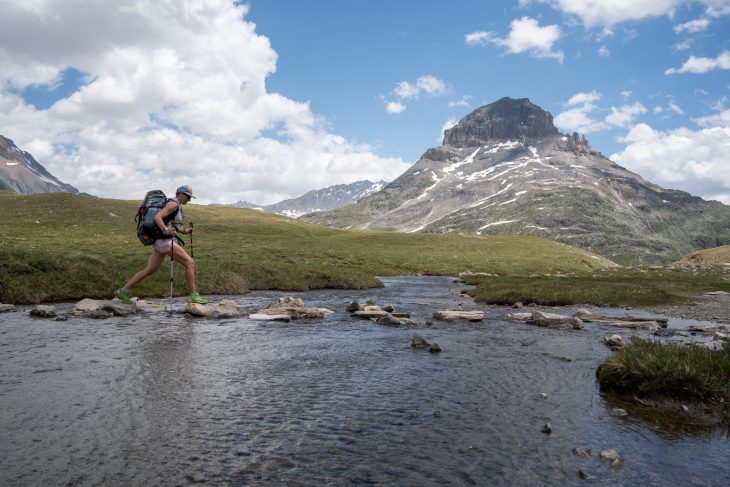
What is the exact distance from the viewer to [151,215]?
62.8ft

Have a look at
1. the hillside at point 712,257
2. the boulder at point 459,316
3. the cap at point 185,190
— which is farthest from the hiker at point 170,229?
the hillside at point 712,257

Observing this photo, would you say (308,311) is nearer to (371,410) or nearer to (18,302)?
(371,410)

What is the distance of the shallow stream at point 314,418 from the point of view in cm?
691

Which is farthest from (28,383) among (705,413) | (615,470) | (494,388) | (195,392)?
(705,413)

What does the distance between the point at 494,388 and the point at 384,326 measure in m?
9.47

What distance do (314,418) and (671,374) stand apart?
8.07 meters

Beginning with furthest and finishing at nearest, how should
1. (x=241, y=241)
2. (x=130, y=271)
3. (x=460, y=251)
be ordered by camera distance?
(x=460, y=251)
(x=241, y=241)
(x=130, y=271)

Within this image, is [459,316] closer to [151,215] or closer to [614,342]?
[614,342]

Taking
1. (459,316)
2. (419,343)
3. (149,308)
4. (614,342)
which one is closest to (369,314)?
(459,316)

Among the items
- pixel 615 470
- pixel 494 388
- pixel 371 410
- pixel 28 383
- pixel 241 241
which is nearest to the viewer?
pixel 615 470

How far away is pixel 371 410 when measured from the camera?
9625mm

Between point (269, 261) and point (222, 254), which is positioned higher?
point (222, 254)

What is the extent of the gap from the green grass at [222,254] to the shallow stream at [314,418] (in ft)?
42.0

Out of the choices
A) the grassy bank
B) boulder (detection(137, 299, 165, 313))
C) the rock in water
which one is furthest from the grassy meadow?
the grassy bank
